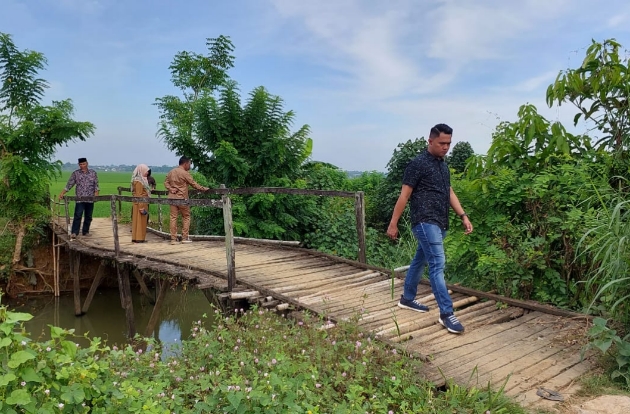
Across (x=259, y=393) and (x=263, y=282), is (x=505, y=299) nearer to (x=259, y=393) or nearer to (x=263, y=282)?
(x=263, y=282)

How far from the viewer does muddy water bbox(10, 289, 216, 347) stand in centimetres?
982

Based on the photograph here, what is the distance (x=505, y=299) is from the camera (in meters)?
4.82

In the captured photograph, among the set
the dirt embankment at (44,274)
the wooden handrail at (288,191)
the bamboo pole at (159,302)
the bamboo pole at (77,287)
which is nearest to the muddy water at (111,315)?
the bamboo pole at (77,287)

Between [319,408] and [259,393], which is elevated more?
[259,393]

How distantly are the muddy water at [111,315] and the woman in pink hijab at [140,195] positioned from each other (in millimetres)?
2072

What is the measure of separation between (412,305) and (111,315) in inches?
340

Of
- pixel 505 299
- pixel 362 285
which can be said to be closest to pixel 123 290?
pixel 362 285

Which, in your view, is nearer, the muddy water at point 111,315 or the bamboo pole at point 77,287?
the muddy water at point 111,315

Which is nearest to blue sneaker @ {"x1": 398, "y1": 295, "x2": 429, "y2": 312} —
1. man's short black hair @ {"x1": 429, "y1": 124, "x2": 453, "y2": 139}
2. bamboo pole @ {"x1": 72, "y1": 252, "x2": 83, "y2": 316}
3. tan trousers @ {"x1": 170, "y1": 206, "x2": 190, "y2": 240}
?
man's short black hair @ {"x1": 429, "y1": 124, "x2": 453, "y2": 139}

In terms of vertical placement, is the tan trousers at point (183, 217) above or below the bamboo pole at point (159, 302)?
above

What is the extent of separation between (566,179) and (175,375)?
4187 mm

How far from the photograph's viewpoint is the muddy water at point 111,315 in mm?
9820

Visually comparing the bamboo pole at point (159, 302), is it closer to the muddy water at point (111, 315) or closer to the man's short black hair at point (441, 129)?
the muddy water at point (111, 315)

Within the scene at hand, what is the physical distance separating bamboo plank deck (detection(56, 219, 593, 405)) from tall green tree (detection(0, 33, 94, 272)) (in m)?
5.20
